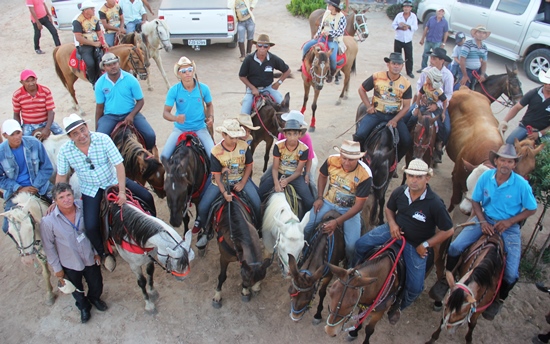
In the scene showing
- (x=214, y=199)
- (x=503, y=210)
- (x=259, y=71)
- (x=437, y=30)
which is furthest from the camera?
(x=437, y=30)

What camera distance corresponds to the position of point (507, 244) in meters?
4.80

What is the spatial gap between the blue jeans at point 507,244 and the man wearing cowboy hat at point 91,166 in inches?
167

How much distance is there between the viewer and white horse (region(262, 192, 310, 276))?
4672 mm

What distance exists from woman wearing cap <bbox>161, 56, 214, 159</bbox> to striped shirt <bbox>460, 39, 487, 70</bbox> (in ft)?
21.2

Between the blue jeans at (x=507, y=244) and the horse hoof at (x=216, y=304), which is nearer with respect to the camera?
the blue jeans at (x=507, y=244)

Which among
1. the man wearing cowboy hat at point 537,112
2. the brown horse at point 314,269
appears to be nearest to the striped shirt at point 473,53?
the man wearing cowboy hat at point 537,112

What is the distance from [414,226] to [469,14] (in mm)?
12112

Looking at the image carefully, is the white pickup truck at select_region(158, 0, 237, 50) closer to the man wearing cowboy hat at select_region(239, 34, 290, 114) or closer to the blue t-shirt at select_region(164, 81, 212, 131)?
the man wearing cowboy hat at select_region(239, 34, 290, 114)

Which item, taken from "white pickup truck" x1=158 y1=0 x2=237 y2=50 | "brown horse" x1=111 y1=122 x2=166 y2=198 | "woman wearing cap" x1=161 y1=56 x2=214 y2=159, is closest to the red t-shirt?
"white pickup truck" x1=158 y1=0 x2=237 y2=50

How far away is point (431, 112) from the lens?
7.18 metres

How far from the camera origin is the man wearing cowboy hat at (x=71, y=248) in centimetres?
450

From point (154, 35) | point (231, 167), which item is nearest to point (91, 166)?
point (231, 167)

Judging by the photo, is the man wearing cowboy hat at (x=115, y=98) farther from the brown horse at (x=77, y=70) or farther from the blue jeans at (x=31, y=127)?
the brown horse at (x=77, y=70)

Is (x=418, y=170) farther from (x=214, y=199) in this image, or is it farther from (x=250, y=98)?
(x=250, y=98)
